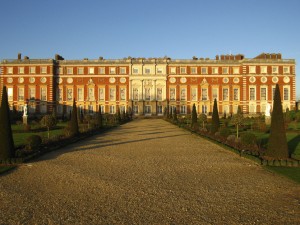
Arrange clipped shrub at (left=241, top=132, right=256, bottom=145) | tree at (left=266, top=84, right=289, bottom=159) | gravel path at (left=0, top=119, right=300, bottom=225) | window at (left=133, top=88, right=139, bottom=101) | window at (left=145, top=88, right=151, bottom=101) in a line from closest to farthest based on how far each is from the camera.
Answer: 1. gravel path at (left=0, top=119, right=300, bottom=225)
2. tree at (left=266, top=84, right=289, bottom=159)
3. clipped shrub at (left=241, top=132, right=256, bottom=145)
4. window at (left=133, top=88, right=139, bottom=101)
5. window at (left=145, top=88, right=151, bottom=101)

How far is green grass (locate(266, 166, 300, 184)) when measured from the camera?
23.3 feet

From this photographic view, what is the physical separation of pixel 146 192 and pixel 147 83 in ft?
126

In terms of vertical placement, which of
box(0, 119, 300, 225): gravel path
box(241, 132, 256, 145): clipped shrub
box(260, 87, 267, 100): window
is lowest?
box(0, 119, 300, 225): gravel path

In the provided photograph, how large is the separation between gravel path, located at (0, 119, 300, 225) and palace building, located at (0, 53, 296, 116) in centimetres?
3451

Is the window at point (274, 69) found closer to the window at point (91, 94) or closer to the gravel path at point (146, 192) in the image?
the window at point (91, 94)

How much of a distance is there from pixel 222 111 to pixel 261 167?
3578 centimetres

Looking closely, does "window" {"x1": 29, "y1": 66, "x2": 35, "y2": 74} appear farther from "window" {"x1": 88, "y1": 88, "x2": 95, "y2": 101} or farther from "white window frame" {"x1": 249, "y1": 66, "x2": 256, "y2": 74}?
"white window frame" {"x1": 249, "y1": 66, "x2": 256, "y2": 74}

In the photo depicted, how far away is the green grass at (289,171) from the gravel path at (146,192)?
0.24 metres

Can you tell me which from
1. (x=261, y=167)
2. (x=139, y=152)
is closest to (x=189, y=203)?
(x=261, y=167)

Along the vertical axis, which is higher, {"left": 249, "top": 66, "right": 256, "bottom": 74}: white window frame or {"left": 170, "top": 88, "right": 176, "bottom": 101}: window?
{"left": 249, "top": 66, "right": 256, "bottom": 74}: white window frame

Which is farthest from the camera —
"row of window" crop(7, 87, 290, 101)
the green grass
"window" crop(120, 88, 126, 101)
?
"window" crop(120, 88, 126, 101)

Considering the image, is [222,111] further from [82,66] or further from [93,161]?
[93,161]

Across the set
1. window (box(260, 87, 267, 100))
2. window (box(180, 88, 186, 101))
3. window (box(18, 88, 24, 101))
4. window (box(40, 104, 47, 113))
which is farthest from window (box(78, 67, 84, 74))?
window (box(260, 87, 267, 100))

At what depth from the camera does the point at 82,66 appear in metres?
43.4
